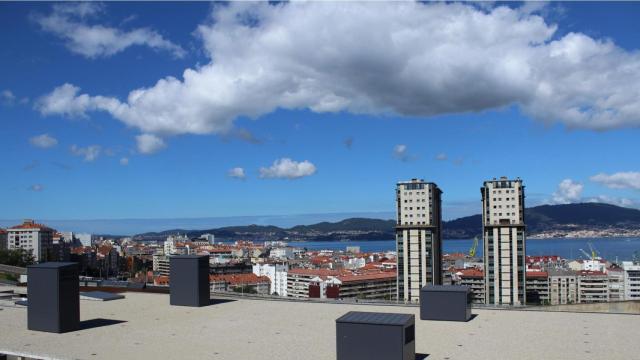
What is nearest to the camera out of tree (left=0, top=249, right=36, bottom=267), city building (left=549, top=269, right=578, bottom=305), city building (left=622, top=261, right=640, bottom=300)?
tree (left=0, top=249, right=36, bottom=267)

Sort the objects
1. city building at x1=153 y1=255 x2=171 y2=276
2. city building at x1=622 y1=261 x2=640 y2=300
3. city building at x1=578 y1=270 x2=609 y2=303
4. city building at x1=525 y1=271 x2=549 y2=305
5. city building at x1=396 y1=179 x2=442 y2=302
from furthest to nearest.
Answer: city building at x1=153 y1=255 x2=171 y2=276
city building at x1=622 y1=261 x2=640 y2=300
city building at x1=578 y1=270 x2=609 y2=303
city building at x1=525 y1=271 x2=549 y2=305
city building at x1=396 y1=179 x2=442 y2=302

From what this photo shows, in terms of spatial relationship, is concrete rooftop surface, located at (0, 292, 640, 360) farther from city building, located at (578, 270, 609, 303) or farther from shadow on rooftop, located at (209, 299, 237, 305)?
city building, located at (578, 270, 609, 303)

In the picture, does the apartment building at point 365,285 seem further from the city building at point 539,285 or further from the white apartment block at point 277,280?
the city building at point 539,285

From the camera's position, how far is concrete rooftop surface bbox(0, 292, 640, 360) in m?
14.1

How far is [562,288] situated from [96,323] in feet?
267

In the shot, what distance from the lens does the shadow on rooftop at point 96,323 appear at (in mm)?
18359

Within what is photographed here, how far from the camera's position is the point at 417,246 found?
200 ft

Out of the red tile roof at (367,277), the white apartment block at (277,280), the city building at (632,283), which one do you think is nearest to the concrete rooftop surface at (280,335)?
the red tile roof at (367,277)

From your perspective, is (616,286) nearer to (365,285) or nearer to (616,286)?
(616,286)

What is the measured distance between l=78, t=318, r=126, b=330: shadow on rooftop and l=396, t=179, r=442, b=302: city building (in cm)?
4298

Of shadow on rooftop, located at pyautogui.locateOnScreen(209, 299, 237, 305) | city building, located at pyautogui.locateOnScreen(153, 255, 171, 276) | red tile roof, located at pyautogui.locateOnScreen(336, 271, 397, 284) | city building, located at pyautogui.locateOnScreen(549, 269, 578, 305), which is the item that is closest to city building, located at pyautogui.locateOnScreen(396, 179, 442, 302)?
red tile roof, located at pyautogui.locateOnScreen(336, 271, 397, 284)

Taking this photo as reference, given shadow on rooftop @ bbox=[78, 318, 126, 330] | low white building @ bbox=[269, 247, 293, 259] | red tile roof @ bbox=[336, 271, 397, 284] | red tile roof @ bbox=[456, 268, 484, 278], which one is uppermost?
shadow on rooftop @ bbox=[78, 318, 126, 330]

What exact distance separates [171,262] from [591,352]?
15829mm

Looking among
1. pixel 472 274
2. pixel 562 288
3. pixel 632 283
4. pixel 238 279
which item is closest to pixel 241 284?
pixel 238 279
